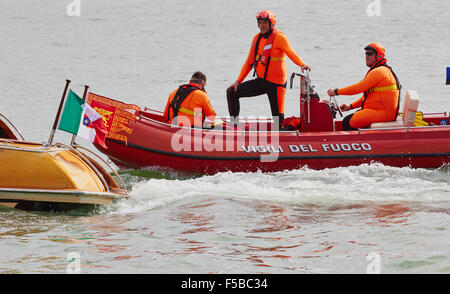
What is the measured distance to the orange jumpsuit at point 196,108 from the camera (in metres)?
8.96

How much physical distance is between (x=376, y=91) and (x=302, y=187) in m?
1.70

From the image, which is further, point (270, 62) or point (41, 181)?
point (270, 62)

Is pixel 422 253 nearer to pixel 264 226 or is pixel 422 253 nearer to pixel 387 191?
pixel 264 226

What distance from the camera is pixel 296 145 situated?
8969mm

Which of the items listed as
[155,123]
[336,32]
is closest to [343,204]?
[155,123]

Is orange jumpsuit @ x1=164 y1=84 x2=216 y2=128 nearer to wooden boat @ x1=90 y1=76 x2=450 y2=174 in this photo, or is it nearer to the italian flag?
wooden boat @ x1=90 y1=76 x2=450 y2=174

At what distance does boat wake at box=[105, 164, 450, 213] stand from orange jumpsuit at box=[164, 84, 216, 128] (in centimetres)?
75

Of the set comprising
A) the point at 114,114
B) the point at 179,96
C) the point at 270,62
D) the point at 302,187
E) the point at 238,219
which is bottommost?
the point at 238,219

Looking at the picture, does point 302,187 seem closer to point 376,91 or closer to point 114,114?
point 376,91

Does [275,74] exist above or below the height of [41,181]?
above

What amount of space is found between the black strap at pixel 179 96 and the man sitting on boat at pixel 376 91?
1.82m

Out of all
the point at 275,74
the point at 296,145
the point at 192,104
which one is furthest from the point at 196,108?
the point at 296,145

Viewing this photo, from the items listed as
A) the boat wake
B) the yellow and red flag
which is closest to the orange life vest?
the boat wake

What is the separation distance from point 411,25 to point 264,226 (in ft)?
65.2
